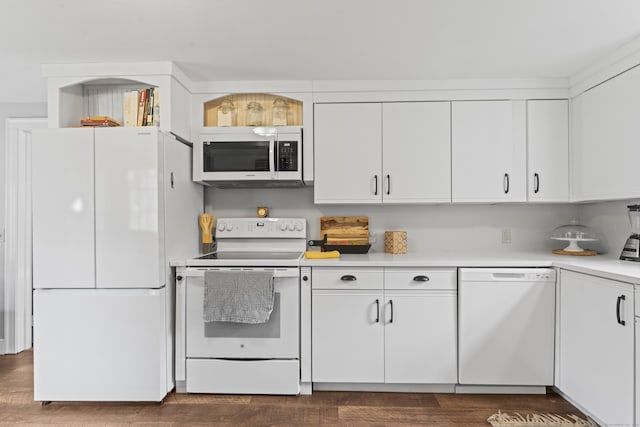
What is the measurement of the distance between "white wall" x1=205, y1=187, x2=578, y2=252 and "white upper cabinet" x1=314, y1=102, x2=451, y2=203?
33 centimetres

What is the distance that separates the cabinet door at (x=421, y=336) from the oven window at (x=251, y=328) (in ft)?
2.32

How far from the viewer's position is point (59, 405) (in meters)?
2.47

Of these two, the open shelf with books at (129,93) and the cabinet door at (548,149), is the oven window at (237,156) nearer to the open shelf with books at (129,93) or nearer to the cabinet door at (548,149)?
the open shelf with books at (129,93)

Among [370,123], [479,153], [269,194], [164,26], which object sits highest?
[164,26]

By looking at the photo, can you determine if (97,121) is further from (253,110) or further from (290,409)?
(290,409)

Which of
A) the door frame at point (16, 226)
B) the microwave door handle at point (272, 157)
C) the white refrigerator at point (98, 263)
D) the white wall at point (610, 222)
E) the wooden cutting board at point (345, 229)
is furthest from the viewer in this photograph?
the door frame at point (16, 226)

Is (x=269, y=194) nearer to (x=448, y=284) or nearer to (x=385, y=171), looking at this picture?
(x=385, y=171)

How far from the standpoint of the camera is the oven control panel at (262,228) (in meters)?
3.17

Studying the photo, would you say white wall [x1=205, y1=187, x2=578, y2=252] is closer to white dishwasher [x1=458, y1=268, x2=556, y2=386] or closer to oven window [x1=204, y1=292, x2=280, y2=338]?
white dishwasher [x1=458, y1=268, x2=556, y2=386]

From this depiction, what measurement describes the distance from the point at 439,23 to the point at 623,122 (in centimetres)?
133

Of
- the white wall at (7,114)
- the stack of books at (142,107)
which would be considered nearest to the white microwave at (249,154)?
the stack of books at (142,107)

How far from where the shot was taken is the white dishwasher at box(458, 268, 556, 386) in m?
2.51

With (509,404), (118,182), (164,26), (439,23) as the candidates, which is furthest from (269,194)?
(509,404)

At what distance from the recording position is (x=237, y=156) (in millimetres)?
2902
